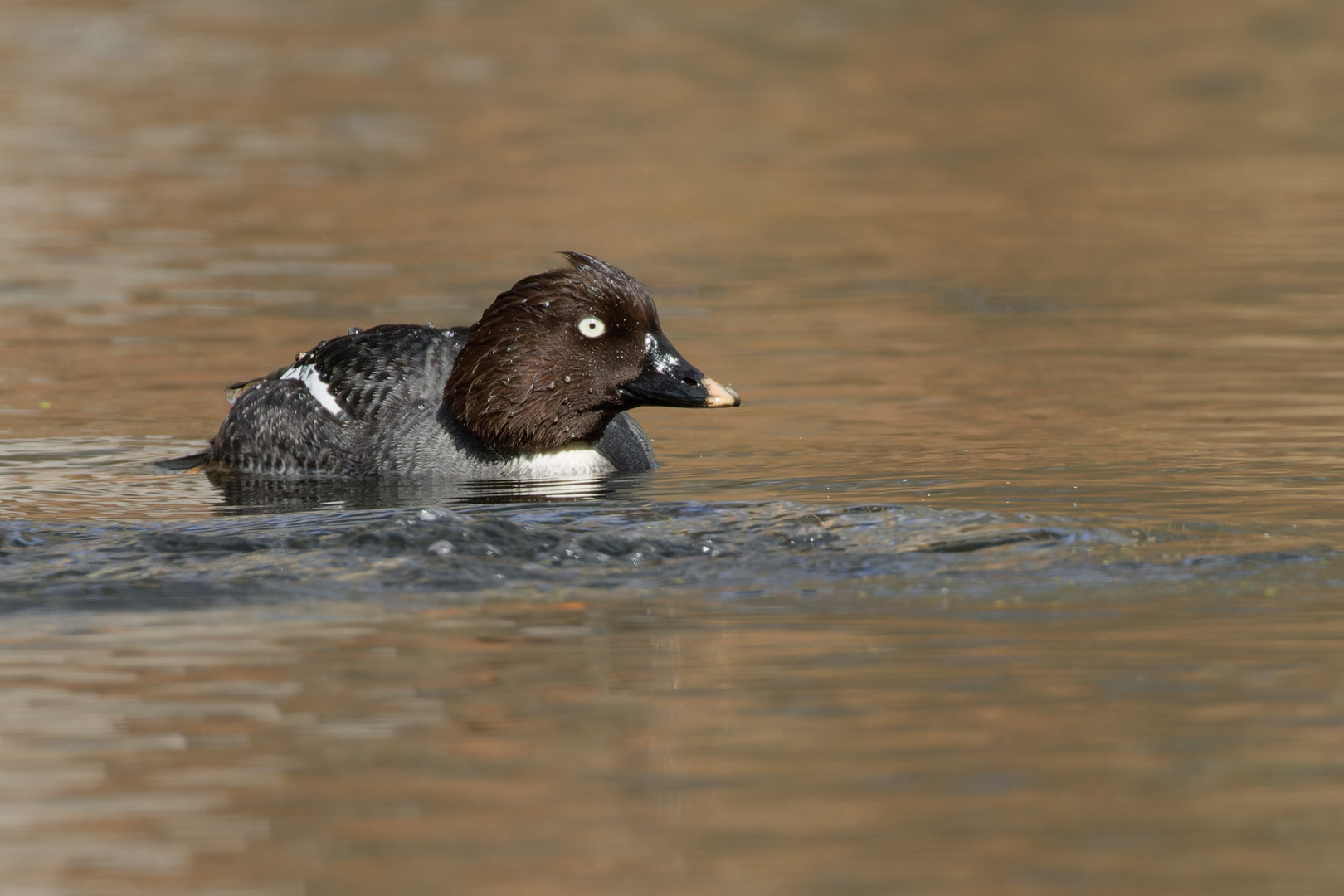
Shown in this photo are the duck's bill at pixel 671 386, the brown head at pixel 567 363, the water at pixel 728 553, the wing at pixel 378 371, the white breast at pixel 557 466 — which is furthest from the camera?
the wing at pixel 378 371

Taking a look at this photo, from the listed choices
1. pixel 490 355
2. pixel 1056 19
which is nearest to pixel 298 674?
pixel 490 355

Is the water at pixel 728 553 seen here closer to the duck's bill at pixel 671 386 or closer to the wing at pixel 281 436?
the wing at pixel 281 436

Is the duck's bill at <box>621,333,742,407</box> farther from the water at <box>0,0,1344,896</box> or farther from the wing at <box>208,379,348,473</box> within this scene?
the wing at <box>208,379,348,473</box>

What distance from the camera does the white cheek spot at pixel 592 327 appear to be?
9.99 m

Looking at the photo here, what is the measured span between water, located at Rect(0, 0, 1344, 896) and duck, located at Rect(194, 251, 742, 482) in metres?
0.27

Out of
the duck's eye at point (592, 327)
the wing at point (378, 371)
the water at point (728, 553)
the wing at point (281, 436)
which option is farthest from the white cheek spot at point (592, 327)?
the wing at point (281, 436)

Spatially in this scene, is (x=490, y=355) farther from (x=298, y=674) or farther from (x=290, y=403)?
(x=298, y=674)

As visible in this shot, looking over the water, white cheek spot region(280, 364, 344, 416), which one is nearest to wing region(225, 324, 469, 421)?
white cheek spot region(280, 364, 344, 416)

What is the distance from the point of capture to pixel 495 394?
1013cm

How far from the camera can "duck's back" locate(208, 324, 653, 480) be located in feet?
33.6

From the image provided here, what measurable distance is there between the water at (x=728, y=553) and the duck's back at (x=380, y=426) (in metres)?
0.22

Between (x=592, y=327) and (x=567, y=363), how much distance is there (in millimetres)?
198

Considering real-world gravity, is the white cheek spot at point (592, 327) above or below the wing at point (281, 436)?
above

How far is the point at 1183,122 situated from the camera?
24859 mm
